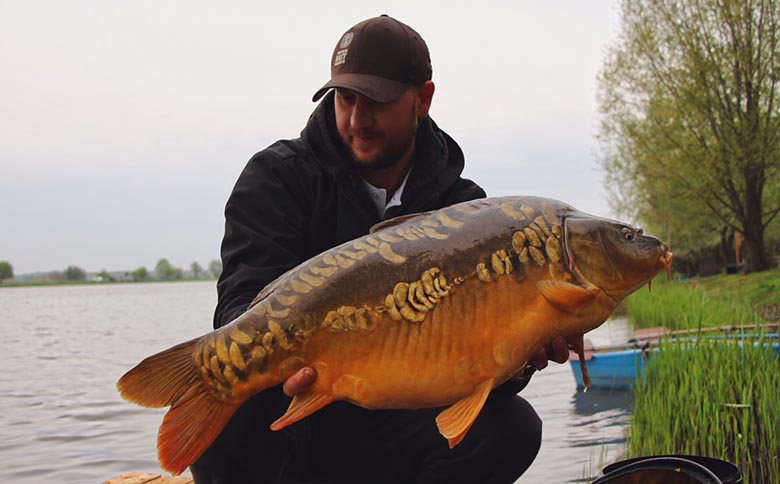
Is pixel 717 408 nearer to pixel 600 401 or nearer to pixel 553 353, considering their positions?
pixel 553 353

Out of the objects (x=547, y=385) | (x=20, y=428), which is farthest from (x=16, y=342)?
(x=547, y=385)

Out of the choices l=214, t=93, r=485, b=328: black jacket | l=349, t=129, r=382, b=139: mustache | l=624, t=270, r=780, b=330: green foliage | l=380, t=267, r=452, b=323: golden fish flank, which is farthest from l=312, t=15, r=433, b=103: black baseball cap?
l=624, t=270, r=780, b=330: green foliage

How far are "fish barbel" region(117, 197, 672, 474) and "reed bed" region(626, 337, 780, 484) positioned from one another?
2.02m

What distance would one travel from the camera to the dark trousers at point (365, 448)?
7.28 ft

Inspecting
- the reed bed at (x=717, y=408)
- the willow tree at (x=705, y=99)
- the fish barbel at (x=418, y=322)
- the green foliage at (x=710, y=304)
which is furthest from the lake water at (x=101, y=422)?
the willow tree at (x=705, y=99)

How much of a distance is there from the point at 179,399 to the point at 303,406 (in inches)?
11.4

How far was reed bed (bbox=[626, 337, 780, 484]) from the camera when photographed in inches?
129

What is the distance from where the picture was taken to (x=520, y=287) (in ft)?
5.38

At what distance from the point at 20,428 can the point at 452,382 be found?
21.7 ft

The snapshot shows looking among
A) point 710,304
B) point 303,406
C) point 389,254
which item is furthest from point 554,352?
point 710,304

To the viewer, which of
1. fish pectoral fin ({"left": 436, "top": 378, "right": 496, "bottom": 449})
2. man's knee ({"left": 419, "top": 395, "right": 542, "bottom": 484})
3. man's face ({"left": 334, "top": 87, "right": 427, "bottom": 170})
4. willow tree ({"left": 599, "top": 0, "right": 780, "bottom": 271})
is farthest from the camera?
willow tree ({"left": 599, "top": 0, "right": 780, "bottom": 271})

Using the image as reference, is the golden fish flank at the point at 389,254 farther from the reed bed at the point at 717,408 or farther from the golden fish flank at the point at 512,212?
the reed bed at the point at 717,408

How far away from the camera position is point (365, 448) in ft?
8.11

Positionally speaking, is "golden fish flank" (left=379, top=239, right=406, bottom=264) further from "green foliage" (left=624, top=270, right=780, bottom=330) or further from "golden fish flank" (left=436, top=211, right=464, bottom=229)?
"green foliage" (left=624, top=270, right=780, bottom=330)
